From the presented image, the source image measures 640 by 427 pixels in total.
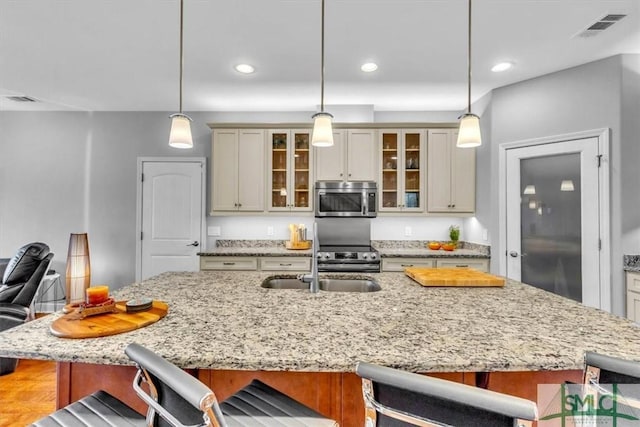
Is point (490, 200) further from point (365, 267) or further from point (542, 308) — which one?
point (542, 308)

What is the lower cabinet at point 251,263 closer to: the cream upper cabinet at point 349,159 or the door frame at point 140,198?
the door frame at point 140,198

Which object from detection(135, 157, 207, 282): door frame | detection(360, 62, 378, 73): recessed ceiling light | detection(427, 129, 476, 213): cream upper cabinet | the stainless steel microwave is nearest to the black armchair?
detection(135, 157, 207, 282): door frame

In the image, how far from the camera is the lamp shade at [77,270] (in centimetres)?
148

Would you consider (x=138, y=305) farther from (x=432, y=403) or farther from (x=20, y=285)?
(x=20, y=285)

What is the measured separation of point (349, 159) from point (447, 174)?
120 centimetres

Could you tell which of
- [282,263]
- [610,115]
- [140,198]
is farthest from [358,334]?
[140,198]

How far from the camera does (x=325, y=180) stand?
388 cm

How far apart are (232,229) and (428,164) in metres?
2.63

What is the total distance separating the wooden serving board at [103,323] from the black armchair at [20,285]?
211 centimetres

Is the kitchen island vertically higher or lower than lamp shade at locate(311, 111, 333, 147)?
lower

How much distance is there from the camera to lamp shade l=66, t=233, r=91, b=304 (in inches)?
58.1

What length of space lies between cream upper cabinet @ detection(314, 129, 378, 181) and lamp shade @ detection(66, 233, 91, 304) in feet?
8.76

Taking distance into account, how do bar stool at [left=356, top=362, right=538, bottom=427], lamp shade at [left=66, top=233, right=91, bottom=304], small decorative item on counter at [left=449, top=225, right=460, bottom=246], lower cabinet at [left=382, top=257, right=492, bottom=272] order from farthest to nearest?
small decorative item on counter at [left=449, top=225, right=460, bottom=246] < lower cabinet at [left=382, top=257, right=492, bottom=272] < lamp shade at [left=66, top=233, right=91, bottom=304] < bar stool at [left=356, top=362, right=538, bottom=427]

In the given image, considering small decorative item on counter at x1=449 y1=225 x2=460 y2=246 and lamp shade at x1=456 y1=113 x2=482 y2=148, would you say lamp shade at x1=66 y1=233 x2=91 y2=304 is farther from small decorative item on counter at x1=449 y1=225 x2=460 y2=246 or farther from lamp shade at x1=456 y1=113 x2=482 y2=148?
small decorative item on counter at x1=449 y1=225 x2=460 y2=246
